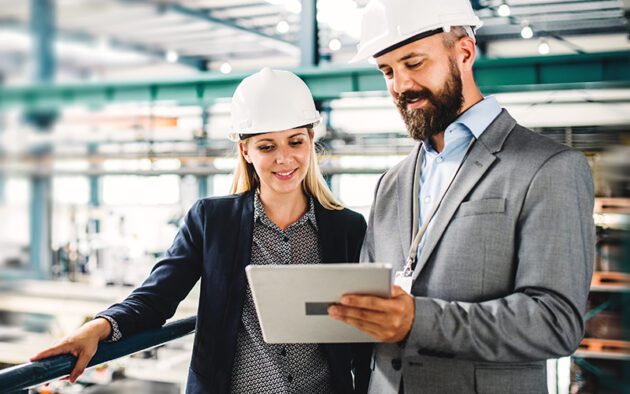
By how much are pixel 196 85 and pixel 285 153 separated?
4.26 m

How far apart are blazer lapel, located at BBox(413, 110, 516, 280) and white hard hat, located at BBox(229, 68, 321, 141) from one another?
61 cm

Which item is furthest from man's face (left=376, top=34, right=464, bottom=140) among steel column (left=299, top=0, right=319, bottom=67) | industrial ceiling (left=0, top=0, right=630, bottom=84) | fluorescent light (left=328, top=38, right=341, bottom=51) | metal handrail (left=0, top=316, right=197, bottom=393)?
fluorescent light (left=328, top=38, right=341, bottom=51)

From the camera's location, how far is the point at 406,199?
66.3 inches

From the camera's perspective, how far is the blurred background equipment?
5.49 meters

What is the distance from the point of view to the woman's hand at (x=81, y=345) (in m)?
1.60

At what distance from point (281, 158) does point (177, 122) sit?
9.54 m

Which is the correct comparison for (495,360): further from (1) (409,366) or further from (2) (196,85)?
(2) (196,85)

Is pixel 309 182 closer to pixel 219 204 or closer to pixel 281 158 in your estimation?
pixel 281 158

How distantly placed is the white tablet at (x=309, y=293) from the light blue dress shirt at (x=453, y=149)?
305 mm

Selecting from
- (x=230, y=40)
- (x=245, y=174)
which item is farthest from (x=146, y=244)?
(x=245, y=174)

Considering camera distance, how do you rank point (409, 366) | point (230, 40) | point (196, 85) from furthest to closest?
point (230, 40)
point (196, 85)
point (409, 366)

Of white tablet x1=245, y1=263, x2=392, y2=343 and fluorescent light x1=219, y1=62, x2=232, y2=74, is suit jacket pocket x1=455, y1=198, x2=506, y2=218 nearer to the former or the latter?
white tablet x1=245, y1=263, x2=392, y2=343

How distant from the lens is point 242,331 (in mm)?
1865

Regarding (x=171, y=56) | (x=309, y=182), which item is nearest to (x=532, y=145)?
(x=309, y=182)
